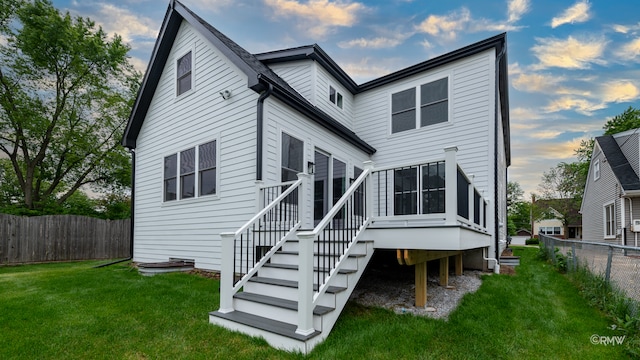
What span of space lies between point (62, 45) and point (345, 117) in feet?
48.2

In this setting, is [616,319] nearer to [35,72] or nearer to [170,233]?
[170,233]

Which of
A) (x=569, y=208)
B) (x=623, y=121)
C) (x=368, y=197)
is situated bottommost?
A: (x=569, y=208)

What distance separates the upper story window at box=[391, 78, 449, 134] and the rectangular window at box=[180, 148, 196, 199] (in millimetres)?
5453

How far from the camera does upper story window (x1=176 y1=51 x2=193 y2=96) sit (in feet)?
26.6

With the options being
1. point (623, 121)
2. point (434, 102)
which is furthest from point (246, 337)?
point (623, 121)

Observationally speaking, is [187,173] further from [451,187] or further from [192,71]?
[451,187]

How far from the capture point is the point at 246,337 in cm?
334

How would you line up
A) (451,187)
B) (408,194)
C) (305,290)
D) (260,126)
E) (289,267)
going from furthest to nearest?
1. (408,194)
2. (260,126)
3. (289,267)
4. (451,187)
5. (305,290)

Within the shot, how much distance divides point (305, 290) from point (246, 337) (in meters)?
0.90

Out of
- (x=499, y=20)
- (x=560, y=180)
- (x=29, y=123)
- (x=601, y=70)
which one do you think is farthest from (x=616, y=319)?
(x=560, y=180)

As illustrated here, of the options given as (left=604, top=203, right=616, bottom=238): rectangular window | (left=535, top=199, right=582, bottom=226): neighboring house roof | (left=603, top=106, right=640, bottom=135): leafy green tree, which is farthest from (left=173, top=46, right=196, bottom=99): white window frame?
(left=535, top=199, right=582, bottom=226): neighboring house roof

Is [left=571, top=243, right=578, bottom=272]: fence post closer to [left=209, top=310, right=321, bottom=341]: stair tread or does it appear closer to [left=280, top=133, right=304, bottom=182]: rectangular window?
[left=280, top=133, right=304, bottom=182]: rectangular window

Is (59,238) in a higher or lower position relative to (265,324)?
lower

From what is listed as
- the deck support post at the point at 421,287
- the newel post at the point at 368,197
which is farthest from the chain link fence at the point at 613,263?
the newel post at the point at 368,197
